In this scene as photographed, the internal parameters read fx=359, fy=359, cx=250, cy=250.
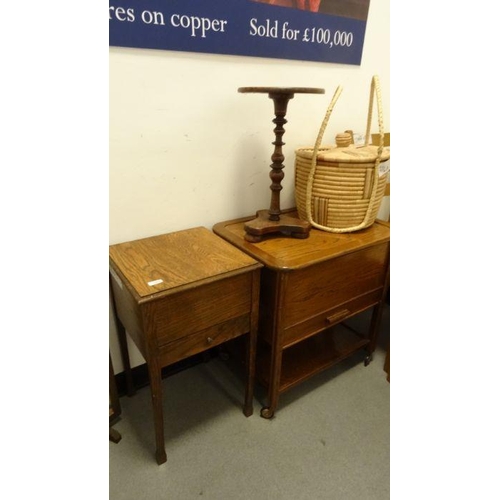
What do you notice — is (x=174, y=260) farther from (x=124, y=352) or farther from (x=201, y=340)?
(x=124, y=352)

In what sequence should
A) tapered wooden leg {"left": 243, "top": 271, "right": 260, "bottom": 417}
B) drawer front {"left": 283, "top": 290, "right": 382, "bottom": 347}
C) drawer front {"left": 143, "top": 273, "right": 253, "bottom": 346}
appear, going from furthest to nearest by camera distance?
1. drawer front {"left": 283, "top": 290, "right": 382, "bottom": 347}
2. tapered wooden leg {"left": 243, "top": 271, "right": 260, "bottom": 417}
3. drawer front {"left": 143, "top": 273, "right": 253, "bottom": 346}

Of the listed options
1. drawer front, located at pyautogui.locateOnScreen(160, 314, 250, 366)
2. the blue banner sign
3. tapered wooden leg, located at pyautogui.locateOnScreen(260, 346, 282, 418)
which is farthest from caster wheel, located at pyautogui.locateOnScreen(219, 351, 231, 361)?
the blue banner sign

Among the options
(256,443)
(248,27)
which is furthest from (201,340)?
(248,27)

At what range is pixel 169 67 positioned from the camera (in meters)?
1.13

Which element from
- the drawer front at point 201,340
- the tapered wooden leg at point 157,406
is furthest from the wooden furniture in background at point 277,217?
the tapered wooden leg at point 157,406

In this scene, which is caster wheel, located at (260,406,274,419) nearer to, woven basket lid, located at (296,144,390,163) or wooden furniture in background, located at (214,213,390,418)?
wooden furniture in background, located at (214,213,390,418)

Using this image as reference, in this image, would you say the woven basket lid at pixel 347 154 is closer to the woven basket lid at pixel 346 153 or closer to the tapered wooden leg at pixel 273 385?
the woven basket lid at pixel 346 153

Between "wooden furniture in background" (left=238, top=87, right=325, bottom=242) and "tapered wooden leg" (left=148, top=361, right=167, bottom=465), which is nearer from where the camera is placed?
"tapered wooden leg" (left=148, top=361, right=167, bottom=465)

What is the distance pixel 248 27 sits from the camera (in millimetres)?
1200

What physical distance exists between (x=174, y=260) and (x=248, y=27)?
0.81 metres

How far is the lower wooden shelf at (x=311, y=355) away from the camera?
138 cm

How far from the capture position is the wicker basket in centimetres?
126

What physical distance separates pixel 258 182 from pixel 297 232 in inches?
12.5

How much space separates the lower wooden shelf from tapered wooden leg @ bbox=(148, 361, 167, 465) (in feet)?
1.35
